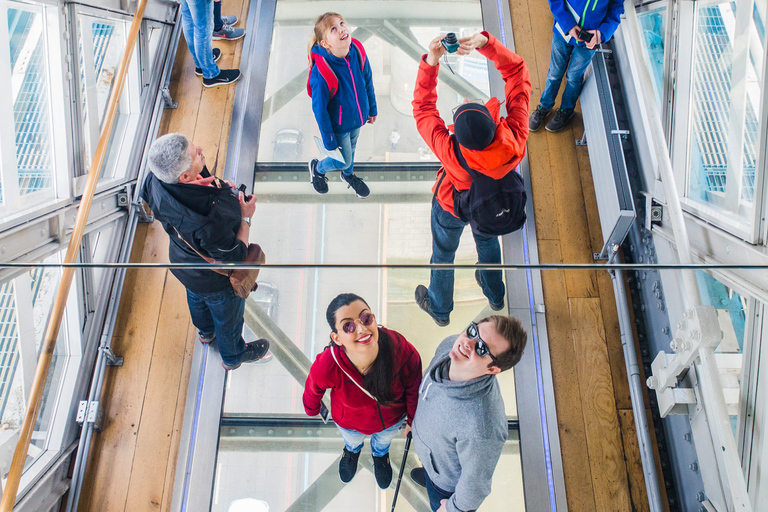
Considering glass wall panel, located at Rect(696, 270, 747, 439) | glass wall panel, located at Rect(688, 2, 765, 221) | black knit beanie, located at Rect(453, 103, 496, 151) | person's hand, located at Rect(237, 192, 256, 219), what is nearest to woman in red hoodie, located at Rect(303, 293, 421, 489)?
person's hand, located at Rect(237, 192, 256, 219)

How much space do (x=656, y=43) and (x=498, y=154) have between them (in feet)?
6.06

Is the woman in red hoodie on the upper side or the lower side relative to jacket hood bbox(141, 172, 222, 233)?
lower

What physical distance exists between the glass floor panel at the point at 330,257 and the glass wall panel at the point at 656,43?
105 cm

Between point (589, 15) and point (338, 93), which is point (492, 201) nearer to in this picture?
point (338, 93)

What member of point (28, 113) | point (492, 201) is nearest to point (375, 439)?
point (492, 201)

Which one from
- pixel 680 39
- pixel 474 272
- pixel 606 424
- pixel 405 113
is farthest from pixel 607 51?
pixel 606 424

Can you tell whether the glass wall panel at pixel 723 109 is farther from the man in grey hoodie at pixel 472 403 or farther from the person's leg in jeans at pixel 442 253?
the man in grey hoodie at pixel 472 403

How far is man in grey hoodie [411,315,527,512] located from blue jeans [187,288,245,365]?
3.73 feet

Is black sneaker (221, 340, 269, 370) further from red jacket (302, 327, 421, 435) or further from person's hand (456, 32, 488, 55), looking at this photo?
person's hand (456, 32, 488, 55)

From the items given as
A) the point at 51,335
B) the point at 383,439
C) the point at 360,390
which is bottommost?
the point at 383,439

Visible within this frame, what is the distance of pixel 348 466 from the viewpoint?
2.61 metres

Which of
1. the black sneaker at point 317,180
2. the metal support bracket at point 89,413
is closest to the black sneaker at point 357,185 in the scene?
the black sneaker at point 317,180

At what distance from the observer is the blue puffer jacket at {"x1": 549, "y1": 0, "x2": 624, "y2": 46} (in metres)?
3.28

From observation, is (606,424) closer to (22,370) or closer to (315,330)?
(315,330)
